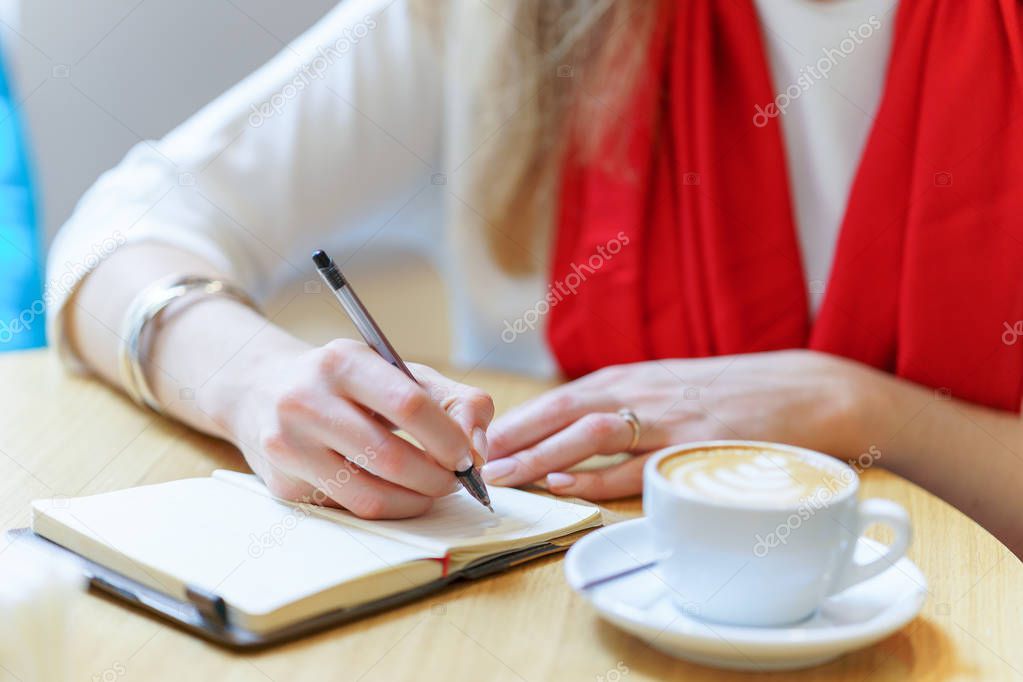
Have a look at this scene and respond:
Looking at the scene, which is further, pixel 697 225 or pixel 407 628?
pixel 697 225

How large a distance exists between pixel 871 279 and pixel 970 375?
0.49 ft

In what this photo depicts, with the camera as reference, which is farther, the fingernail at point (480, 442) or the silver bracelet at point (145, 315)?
the silver bracelet at point (145, 315)

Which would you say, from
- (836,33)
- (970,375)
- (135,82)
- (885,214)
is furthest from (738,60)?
(135,82)

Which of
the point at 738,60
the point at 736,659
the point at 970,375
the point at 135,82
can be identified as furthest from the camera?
the point at 135,82

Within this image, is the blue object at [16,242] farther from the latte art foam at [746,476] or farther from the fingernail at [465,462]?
the latte art foam at [746,476]

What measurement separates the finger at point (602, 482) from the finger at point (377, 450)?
0.44 ft

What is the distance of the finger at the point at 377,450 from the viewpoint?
2.38ft

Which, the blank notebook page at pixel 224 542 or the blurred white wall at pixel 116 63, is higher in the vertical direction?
the blurred white wall at pixel 116 63

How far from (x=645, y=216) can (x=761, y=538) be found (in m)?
0.76

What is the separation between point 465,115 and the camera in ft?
4.42

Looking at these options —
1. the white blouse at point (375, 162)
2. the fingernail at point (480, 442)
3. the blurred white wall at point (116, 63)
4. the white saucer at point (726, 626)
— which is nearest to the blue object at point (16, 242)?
the blurred white wall at point (116, 63)

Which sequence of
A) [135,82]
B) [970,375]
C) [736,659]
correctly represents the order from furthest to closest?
[135,82] < [970,375] < [736,659]

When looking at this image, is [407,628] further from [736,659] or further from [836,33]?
[836,33]

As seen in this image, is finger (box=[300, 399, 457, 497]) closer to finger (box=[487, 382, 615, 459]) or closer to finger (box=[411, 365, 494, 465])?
finger (box=[411, 365, 494, 465])
